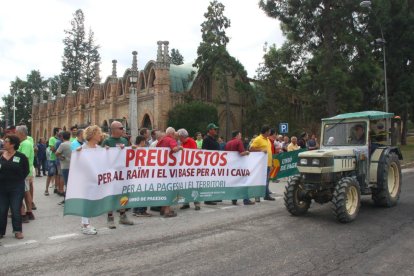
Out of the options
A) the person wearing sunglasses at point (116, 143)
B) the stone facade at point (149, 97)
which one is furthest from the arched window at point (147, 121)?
the person wearing sunglasses at point (116, 143)

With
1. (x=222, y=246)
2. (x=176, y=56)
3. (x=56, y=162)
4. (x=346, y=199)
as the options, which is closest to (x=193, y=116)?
(x=56, y=162)

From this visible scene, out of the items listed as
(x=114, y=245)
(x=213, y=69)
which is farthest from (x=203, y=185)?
(x=213, y=69)

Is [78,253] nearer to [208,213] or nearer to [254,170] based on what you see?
[208,213]

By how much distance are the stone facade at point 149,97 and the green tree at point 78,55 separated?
17648mm

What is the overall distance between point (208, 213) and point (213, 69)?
25908 mm

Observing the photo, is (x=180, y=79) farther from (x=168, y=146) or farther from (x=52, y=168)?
(x=168, y=146)

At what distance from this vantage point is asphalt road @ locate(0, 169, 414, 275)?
520 centimetres

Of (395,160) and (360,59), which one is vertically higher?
(360,59)

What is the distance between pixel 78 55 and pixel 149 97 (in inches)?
1677

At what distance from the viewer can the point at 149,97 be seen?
119 ft

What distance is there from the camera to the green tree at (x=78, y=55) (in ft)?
238

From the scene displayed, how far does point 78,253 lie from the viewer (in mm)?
5926

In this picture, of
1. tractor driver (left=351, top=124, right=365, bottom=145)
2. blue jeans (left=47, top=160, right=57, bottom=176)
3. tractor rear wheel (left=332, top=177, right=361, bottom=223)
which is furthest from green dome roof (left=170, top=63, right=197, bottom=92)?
tractor rear wheel (left=332, top=177, right=361, bottom=223)

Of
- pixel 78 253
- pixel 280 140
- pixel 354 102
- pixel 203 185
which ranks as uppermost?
pixel 354 102
